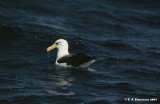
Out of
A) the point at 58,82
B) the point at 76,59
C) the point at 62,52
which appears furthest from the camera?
the point at 62,52

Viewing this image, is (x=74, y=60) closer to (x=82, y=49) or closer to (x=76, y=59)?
(x=76, y=59)

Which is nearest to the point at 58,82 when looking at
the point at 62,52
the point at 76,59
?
the point at 76,59

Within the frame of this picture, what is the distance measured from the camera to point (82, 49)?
17.7 meters

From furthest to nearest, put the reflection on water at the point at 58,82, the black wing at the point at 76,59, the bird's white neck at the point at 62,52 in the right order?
the bird's white neck at the point at 62,52, the black wing at the point at 76,59, the reflection on water at the point at 58,82

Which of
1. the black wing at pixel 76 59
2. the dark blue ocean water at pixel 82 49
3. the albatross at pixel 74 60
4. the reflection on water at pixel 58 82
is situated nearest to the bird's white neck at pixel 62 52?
the albatross at pixel 74 60

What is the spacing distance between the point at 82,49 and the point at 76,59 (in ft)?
11.8

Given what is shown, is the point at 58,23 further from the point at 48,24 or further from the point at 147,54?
the point at 147,54

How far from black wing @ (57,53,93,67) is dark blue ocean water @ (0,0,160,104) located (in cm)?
32

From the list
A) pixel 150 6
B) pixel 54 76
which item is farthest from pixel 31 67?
pixel 150 6

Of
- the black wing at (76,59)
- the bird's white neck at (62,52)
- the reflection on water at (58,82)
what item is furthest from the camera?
the bird's white neck at (62,52)

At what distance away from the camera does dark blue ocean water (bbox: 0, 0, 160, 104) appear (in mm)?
12070

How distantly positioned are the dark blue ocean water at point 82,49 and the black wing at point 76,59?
323 mm

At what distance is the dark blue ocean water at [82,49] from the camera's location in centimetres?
1207

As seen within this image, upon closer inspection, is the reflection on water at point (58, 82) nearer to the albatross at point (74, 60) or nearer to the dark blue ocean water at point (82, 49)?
the dark blue ocean water at point (82, 49)
